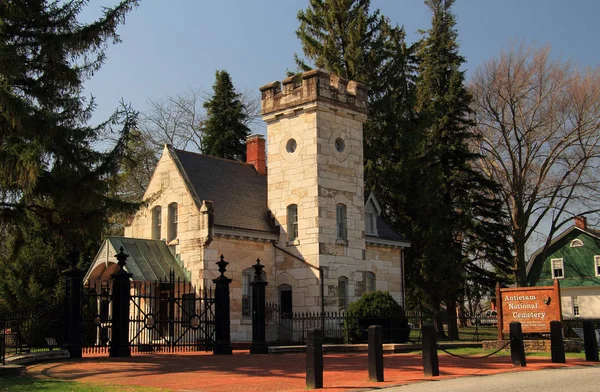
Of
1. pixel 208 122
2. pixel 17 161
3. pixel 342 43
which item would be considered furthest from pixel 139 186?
pixel 17 161

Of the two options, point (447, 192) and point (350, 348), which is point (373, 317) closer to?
point (350, 348)

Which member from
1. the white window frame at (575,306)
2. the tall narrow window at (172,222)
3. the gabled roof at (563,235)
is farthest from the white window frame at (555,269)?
the tall narrow window at (172,222)

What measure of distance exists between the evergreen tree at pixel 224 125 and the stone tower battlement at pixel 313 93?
1340 centimetres

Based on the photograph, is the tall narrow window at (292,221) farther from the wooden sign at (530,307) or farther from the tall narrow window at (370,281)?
the wooden sign at (530,307)

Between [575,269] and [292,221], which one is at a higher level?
[292,221]

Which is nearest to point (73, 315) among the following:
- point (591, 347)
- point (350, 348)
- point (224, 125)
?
point (350, 348)

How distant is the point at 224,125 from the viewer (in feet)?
143

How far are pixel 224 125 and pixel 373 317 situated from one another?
76.0 ft

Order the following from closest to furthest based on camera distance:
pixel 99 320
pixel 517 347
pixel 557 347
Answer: pixel 517 347, pixel 557 347, pixel 99 320

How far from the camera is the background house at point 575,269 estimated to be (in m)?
50.6

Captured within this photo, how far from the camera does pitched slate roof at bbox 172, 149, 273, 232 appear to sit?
90.1 ft

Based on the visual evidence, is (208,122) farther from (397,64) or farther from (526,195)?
(526,195)

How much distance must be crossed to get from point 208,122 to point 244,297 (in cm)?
1902

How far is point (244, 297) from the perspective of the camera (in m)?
27.2
